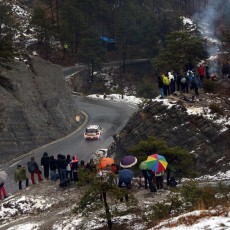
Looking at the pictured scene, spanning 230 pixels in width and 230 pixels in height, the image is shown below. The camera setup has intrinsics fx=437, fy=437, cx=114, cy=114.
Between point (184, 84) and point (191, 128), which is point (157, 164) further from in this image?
point (184, 84)

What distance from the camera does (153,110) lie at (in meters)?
25.1

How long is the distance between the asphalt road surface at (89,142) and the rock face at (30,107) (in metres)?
0.95

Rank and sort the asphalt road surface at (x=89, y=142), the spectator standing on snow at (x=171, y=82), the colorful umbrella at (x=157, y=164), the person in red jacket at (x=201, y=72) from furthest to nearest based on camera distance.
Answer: the asphalt road surface at (x=89, y=142)
the person in red jacket at (x=201, y=72)
the spectator standing on snow at (x=171, y=82)
the colorful umbrella at (x=157, y=164)

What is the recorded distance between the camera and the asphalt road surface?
31453 mm

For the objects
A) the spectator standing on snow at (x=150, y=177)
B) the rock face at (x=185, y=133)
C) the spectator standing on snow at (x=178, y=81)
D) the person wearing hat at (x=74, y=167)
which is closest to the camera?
the spectator standing on snow at (x=150, y=177)

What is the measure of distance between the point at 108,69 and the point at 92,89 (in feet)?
27.4

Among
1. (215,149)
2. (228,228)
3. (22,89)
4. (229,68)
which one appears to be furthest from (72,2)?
(228,228)

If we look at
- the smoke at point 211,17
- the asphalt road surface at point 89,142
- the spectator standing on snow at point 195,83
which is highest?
the smoke at point 211,17

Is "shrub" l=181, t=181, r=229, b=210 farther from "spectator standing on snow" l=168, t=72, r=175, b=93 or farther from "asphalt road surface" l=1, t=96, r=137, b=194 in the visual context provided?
"asphalt road surface" l=1, t=96, r=137, b=194

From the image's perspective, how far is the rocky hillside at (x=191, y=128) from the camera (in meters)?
21.7

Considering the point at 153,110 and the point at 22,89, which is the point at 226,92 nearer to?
the point at 153,110

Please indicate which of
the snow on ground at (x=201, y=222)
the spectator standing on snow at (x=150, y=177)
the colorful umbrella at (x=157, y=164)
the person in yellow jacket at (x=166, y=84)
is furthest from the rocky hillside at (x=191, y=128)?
the snow on ground at (x=201, y=222)

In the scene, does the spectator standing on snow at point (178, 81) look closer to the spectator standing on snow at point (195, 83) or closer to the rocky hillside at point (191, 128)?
the spectator standing on snow at point (195, 83)

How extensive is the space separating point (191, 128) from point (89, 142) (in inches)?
558
